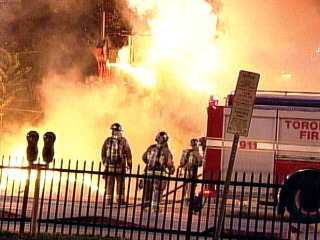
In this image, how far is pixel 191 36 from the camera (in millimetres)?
22062

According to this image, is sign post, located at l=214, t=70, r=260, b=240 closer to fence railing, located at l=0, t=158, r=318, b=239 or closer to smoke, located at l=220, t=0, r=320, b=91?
fence railing, located at l=0, t=158, r=318, b=239

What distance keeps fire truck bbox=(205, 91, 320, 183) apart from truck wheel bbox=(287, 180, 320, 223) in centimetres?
315

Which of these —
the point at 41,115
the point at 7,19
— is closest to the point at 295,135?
the point at 41,115

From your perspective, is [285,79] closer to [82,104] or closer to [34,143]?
[82,104]

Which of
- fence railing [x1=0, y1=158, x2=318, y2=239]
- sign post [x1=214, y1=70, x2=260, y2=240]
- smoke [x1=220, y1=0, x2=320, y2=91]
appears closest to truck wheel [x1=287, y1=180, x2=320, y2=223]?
fence railing [x1=0, y1=158, x2=318, y2=239]

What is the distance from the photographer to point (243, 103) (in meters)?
6.25

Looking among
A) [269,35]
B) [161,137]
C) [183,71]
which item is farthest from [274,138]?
A: [183,71]

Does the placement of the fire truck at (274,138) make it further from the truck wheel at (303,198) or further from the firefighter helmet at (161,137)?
the truck wheel at (303,198)

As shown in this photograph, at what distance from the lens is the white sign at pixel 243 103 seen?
6230 mm

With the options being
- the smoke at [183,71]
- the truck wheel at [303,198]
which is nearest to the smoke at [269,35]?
the smoke at [183,71]

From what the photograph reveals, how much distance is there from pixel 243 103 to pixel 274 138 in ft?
19.6

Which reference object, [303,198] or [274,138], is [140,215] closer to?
[303,198]

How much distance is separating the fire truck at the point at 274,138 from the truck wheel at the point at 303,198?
3.15 meters

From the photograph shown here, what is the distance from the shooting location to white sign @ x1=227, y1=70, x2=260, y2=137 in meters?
6.23
